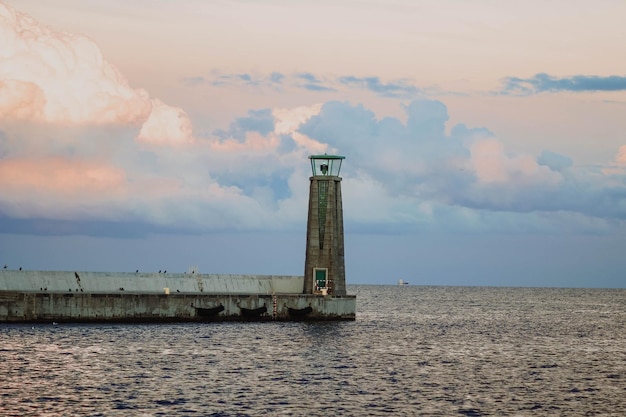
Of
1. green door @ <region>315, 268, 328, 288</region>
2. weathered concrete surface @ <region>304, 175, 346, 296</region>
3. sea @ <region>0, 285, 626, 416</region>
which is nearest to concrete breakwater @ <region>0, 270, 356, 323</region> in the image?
sea @ <region>0, 285, 626, 416</region>

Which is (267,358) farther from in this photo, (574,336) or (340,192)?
(574,336)

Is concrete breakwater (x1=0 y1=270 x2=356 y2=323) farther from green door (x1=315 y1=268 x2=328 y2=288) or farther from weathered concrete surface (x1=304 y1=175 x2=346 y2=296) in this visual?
weathered concrete surface (x1=304 y1=175 x2=346 y2=296)

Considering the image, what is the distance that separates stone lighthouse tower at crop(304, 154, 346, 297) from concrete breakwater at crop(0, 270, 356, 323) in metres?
1.74

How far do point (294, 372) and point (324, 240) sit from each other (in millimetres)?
29657

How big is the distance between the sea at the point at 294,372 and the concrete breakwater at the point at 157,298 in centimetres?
113

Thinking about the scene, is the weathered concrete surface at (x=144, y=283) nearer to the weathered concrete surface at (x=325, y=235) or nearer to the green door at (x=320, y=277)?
the green door at (x=320, y=277)

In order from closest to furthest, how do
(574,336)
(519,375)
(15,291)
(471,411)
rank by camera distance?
(471,411) → (519,375) → (15,291) → (574,336)

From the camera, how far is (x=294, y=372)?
57.0 meters

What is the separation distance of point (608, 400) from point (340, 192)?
1613 inches

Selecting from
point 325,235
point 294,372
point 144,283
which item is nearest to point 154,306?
point 144,283

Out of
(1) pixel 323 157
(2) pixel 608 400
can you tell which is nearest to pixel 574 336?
(1) pixel 323 157

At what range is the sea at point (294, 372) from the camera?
148ft

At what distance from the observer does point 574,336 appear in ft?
310

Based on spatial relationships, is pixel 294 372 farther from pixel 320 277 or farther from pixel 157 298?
pixel 320 277
